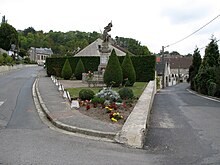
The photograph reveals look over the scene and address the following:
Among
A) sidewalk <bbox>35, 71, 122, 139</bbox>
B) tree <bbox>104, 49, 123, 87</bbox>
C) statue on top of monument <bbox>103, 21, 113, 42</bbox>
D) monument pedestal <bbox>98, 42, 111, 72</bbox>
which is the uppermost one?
statue on top of monument <bbox>103, 21, 113, 42</bbox>

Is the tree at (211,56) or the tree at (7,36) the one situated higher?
the tree at (7,36)

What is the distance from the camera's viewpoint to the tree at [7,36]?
92.4 m

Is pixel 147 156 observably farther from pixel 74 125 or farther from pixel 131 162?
pixel 74 125

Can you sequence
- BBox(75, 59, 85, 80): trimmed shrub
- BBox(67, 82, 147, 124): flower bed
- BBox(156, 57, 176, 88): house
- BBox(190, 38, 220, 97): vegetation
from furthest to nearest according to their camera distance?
BBox(156, 57, 176, 88): house, BBox(75, 59, 85, 80): trimmed shrub, BBox(190, 38, 220, 97): vegetation, BBox(67, 82, 147, 124): flower bed

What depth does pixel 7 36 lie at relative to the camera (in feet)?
308

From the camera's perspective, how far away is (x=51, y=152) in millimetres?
6137

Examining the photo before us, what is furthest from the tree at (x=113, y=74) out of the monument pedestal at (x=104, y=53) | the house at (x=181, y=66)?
the house at (x=181, y=66)

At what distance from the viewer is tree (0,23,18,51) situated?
9238 cm

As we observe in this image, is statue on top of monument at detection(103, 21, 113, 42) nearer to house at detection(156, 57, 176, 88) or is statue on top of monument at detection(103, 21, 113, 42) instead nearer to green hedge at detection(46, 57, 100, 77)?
green hedge at detection(46, 57, 100, 77)

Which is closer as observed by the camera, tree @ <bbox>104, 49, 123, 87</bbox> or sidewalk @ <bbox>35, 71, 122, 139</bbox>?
sidewalk @ <bbox>35, 71, 122, 139</bbox>

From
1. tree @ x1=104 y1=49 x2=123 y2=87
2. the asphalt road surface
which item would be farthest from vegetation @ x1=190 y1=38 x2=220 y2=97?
the asphalt road surface

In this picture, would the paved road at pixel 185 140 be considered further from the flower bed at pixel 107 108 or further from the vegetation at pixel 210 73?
the vegetation at pixel 210 73

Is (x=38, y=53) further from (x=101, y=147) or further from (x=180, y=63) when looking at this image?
(x=101, y=147)

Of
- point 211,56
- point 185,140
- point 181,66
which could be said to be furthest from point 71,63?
point 181,66
